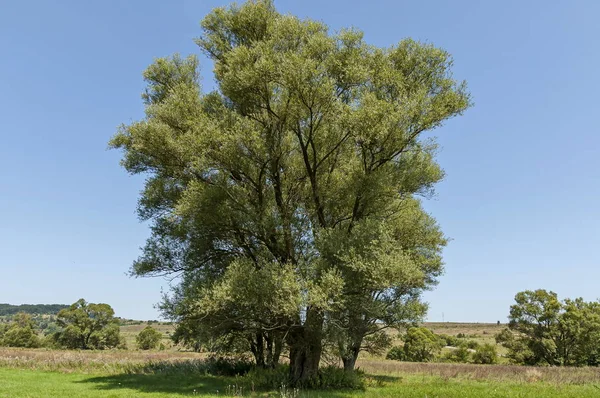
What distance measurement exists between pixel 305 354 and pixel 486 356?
1553 inches

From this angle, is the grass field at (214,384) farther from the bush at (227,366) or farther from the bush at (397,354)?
the bush at (397,354)

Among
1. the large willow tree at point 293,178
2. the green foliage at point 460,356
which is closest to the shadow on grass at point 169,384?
the large willow tree at point 293,178

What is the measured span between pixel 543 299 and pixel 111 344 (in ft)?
228

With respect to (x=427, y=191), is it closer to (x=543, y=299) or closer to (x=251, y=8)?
(x=251, y=8)

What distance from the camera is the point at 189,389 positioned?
20.2 m

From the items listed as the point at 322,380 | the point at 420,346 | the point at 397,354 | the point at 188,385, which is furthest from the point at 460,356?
the point at 188,385

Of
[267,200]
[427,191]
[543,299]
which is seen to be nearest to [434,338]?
[543,299]

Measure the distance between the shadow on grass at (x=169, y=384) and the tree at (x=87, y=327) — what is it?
5349 cm

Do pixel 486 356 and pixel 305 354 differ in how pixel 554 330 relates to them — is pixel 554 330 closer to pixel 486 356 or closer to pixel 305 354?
pixel 486 356

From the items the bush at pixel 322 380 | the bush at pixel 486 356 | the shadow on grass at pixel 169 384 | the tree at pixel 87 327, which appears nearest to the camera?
the shadow on grass at pixel 169 384

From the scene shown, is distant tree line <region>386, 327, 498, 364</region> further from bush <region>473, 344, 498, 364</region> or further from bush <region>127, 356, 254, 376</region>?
bush <region>127, 356, 254, 376</region>

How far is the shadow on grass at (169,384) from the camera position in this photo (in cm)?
1959

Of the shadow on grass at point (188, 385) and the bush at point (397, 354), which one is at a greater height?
the shadow on grass at point (188, 385)

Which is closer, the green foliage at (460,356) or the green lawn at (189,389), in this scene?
the green lawn at (189,389)
